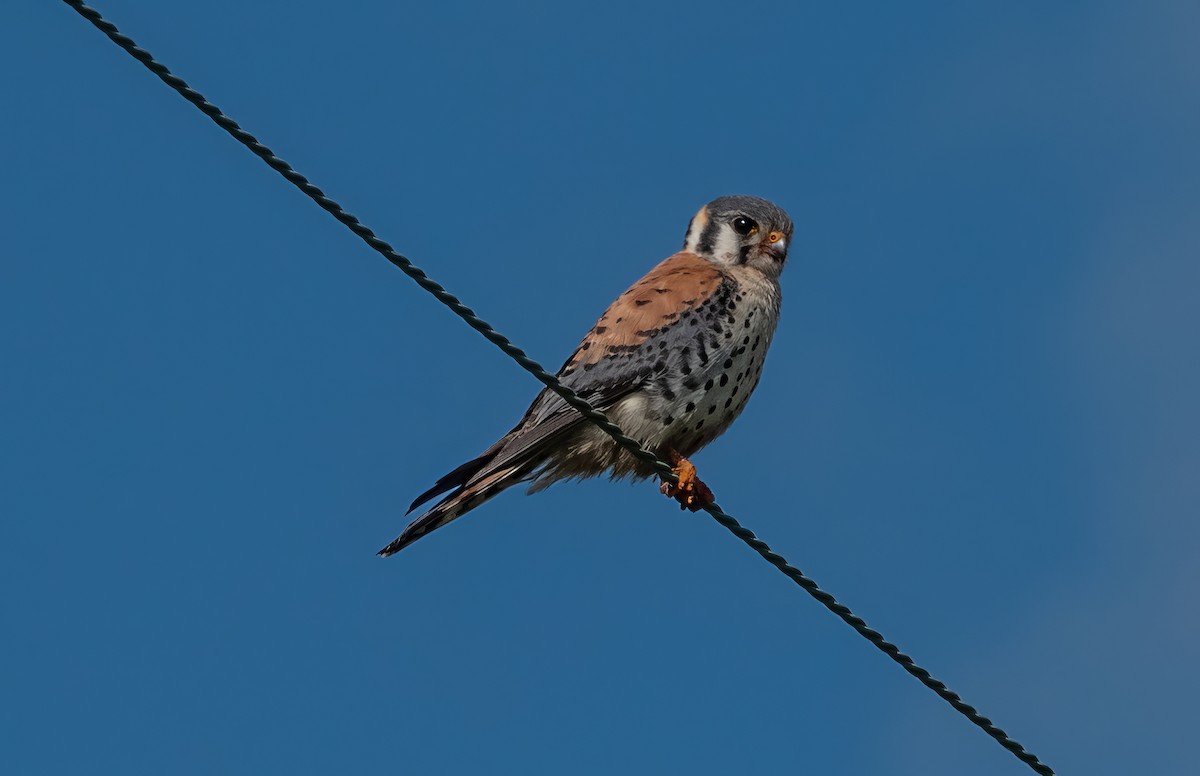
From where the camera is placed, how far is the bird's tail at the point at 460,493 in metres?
5.62

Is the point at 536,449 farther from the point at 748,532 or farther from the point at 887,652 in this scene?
the point at 887,652

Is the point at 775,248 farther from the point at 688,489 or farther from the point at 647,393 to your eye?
the point at 688,489

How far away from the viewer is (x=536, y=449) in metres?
5.79

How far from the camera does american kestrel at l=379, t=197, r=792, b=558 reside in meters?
5.73

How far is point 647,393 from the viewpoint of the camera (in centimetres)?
Result: 586

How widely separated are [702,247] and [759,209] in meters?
0.29

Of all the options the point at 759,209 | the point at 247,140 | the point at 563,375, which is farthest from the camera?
the point at 759,209

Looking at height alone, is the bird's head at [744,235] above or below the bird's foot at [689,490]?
above

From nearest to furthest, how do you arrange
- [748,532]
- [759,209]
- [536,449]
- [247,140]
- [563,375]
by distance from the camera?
[247,140]
[748,532]
[536,449]
[563,375]
[759,209]

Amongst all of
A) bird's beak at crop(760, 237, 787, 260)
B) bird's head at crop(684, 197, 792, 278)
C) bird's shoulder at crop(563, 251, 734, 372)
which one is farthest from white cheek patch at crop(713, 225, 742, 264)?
bird's shoulder at crop(563, 251, 734, 372)

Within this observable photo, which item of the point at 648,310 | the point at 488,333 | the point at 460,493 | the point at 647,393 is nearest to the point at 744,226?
the point at 648,310

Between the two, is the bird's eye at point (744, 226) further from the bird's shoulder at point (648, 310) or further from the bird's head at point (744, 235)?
the bird's shoulder at point (648, 310)

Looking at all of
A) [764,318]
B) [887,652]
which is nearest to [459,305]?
[887,652]

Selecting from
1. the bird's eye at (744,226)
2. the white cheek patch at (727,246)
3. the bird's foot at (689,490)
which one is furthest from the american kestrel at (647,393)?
the bird's eye at (744,226)
